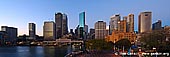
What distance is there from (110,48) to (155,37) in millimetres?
18359

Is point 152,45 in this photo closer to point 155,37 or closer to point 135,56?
point 155,37

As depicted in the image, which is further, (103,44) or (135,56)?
(103,44)

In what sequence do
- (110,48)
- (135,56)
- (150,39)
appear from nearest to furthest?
(135,56)
(150,39)
(110,48)

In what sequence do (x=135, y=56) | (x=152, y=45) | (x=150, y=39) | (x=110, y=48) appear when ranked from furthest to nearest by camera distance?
(x=110, y=48)
(x=150, y=39)
(x=152, y=45)
(x=135, y=56)

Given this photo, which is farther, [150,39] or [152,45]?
[150,39]

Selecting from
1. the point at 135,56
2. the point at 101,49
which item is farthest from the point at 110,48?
the point at 135,56

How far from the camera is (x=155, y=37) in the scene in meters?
106

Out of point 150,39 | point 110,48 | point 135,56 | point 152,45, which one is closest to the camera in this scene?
point 135,56

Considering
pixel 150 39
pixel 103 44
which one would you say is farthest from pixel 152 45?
pixel 103 44

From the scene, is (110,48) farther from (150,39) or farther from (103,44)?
(150,39)

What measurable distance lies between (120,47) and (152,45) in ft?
102

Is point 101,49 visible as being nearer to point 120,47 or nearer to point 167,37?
point 120,47

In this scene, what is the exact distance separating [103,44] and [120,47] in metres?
11.8

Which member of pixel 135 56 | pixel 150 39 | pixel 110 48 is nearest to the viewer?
pixel 135 56
